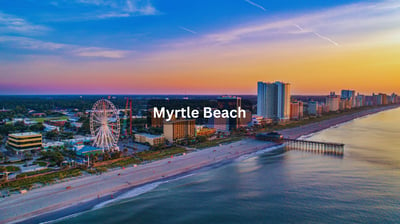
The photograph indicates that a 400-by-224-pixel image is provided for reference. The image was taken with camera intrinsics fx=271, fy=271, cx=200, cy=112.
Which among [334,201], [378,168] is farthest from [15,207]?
[378,168]

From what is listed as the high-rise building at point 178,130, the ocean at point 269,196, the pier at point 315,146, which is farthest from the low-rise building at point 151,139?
the pier at point 315,146

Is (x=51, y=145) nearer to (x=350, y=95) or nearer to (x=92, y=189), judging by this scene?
(x=92, y=189)

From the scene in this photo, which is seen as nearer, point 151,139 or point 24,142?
point 24,142

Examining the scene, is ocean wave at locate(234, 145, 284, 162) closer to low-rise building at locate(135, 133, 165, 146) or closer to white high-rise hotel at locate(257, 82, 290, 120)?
low-rise building at locate(135, 133, 165, 146)

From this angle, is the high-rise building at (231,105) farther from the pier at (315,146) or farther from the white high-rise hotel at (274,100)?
the white high-rise hotel at (274,100)

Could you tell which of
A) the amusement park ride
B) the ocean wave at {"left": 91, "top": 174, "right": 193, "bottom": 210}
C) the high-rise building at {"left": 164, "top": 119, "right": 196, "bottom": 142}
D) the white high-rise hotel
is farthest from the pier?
the white high-rise hotel

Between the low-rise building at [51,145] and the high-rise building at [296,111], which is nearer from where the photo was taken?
the low-rise building at [51,145]

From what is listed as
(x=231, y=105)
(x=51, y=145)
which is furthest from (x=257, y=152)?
(x=51, y=145)
